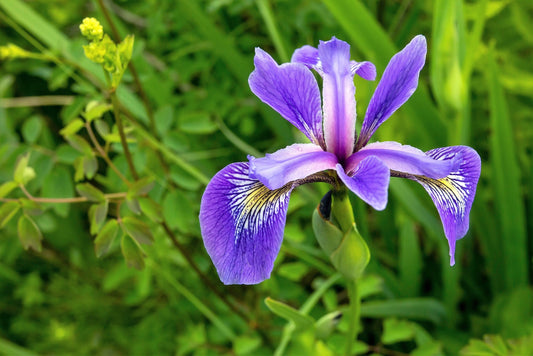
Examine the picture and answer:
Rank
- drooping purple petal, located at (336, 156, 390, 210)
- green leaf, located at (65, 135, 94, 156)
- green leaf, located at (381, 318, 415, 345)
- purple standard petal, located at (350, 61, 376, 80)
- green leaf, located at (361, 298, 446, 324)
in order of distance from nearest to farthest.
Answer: drooping purple petal, located at (336, 156, 390, 210) → purple standard petal, located at (350, 61, 376, 80) → green leaf, located at (65, 135, 94, 156) → green leaf, located at (381, 318, 415, 345) → green leaf, located at (361, 298, 446, 324)

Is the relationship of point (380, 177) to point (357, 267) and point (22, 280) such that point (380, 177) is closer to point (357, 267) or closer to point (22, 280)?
point (357, 267)

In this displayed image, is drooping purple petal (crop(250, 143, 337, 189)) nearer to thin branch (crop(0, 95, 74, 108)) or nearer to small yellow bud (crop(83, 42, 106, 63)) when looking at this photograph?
small yellow bud (crop(83, 42, 106, 63))

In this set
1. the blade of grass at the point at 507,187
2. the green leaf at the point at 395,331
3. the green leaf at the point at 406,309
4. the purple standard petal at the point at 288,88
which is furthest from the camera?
the blade of grass at the point at 507,187

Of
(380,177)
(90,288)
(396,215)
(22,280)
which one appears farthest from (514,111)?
(22,280)

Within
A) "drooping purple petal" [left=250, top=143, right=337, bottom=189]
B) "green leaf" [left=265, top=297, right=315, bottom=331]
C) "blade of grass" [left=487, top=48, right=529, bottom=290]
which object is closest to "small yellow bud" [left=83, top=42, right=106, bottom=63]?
"drooping purple petal" [left=250, top=143, right=337, bottom=189]

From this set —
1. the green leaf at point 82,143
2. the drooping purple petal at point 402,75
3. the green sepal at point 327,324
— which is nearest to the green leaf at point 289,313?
the green sepal at point 327,324

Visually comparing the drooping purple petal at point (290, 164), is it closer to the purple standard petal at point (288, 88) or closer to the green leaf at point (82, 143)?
the purple standard petal at point (288, 88)
